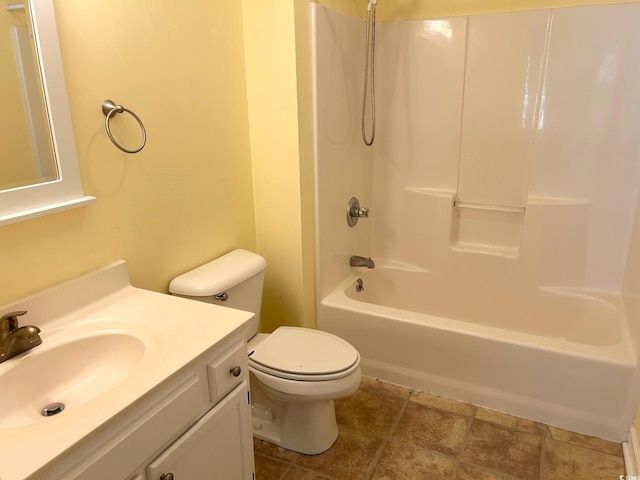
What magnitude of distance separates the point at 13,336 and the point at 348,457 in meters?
1.33

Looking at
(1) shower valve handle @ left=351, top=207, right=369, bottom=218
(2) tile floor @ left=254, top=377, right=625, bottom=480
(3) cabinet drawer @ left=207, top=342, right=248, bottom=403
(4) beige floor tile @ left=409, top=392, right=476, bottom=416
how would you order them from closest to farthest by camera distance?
(3) cabinet drawer @ left=207, top=342, right=248, bottom=403
(2) tile floor @ left=254, top=377, right=625, bottom=480
(4) beige floor tile @ left=409, top=392, right=476, bottom=416
(1) shower valve handle @ left=351, top=207, right=369, bottom=218

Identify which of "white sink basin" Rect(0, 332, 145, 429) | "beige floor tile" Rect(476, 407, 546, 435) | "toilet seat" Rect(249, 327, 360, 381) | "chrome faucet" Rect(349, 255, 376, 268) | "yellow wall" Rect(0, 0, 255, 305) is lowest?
"beige floor tile" Rect(476, 407, 546, 435)

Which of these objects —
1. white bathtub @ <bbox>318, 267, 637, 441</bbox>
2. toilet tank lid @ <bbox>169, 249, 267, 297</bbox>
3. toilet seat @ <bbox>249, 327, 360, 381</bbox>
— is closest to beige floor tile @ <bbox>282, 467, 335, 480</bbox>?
toilet seat @ <bbox>249, 327, 360, 381</bbox>

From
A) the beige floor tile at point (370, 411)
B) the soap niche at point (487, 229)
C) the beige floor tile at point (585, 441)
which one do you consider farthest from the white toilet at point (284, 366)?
the soap niche at point (487, 229)

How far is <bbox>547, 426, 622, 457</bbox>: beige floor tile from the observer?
6.38 ft

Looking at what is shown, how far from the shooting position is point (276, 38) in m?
1.96

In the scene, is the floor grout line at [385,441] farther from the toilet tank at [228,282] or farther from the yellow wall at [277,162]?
the toilet tank at [228,282]

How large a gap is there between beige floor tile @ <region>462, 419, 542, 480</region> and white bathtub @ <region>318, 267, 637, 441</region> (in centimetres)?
13

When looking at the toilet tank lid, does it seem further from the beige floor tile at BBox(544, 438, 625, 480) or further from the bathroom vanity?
the beige floor tile at BBox(544, 438, 625, 480)

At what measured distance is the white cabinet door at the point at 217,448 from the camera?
3.83 feet

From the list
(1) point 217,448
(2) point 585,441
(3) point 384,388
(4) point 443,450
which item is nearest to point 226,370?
(1) point 217,448

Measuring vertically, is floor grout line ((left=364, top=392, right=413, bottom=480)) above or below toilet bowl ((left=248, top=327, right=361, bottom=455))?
below

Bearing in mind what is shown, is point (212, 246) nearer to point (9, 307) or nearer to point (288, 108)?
point (288, 108)

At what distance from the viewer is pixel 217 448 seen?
1331 millimetres
